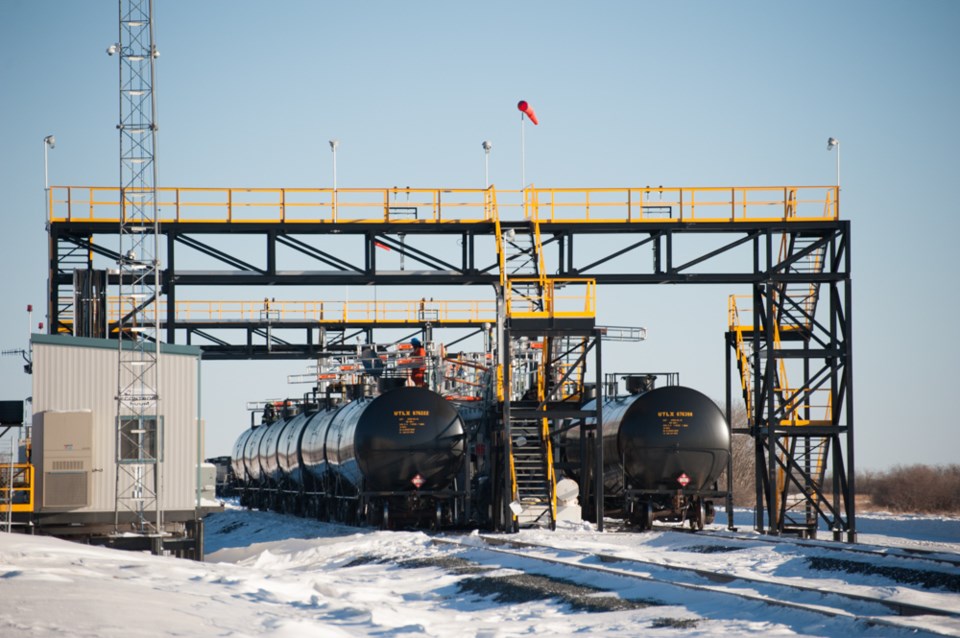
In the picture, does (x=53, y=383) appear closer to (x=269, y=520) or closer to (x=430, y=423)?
(x=430, y=423)

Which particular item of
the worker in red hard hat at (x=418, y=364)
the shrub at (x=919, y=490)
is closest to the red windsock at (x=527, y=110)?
the worker in red hard hat at (x=418, y=364)

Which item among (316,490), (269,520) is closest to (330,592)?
(316,490)

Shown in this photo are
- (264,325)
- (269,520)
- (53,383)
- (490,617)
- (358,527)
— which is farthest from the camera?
(264,325)

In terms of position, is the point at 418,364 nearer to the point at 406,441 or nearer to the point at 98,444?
the point at 406,441

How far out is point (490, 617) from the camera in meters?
17.1

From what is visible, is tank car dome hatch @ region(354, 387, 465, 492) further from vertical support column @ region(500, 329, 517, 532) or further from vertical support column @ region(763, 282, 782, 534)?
vertical support column @ region(763, 282, 782, 534)

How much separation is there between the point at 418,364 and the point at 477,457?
5741mm

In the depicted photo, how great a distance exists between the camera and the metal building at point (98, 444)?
93.6ft

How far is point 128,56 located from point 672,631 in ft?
75.3

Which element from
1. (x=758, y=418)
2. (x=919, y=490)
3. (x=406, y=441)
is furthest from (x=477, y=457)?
(x=919, y=490)

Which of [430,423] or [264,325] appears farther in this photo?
[264,325]

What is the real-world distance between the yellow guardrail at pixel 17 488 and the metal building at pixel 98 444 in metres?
0.19

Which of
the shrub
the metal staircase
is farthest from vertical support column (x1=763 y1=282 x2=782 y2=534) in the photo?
the shrub

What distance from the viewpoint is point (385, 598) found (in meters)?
Answer: 19.5
